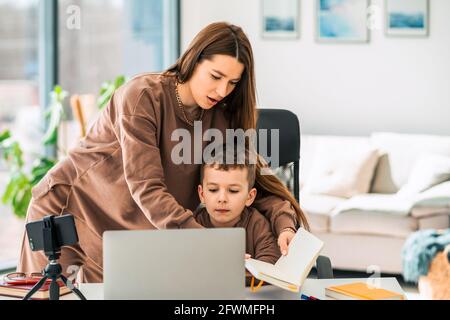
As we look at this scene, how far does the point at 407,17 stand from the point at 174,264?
14.1 ft

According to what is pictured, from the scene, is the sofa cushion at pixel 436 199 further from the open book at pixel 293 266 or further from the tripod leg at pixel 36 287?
the tripod leg at pixel 36 287

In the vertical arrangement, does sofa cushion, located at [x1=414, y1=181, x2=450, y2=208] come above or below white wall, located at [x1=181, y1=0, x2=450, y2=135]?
below

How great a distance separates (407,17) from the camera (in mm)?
5379

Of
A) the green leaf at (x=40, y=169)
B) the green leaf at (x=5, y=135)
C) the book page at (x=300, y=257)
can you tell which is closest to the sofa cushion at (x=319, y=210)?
the green leaf at (x=40, y=169)

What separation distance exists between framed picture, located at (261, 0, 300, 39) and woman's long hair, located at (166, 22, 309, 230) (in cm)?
363

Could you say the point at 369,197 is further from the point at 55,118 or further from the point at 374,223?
the point at 55,118

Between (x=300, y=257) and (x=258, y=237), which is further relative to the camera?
(x=258, y=237)

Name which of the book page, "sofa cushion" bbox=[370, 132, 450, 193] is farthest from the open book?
"sofa cushion" bbox=[370, 132, 450, 193]

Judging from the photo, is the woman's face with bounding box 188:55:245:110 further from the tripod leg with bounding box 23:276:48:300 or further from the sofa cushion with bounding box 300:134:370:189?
A: the sofa cushion with bounding box 300:134:370:189

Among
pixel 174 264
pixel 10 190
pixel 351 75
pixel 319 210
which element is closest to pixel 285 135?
pixel 174 264

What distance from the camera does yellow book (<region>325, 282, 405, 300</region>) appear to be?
1.69 metres

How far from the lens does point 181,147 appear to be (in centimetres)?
202

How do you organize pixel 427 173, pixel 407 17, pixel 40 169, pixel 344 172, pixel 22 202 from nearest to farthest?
pixel 22 202, pixel 40 169, pixel 427 173, pixel 344 172, pixel 407 17

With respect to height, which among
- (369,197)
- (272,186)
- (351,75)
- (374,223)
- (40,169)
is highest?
(351,75)
